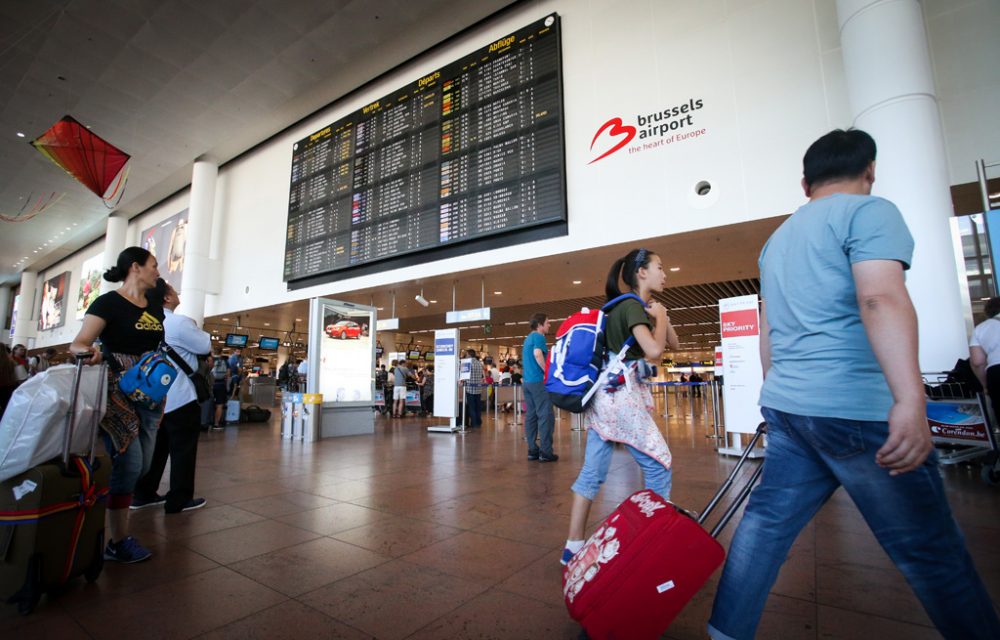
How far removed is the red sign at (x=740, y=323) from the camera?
5.55 meters

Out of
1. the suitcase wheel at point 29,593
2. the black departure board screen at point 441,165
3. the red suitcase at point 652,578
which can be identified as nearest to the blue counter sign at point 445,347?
the black departure board screen at point 441,165

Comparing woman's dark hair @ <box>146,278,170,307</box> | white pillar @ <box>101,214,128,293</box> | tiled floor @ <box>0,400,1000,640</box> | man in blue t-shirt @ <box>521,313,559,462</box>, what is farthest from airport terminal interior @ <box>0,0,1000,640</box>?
white pillar @ <box>101,214,128,293</box>

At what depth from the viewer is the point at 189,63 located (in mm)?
10172

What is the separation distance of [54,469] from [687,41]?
815 cm

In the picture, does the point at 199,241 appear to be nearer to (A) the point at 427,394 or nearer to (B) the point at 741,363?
(A) the point at 427,394

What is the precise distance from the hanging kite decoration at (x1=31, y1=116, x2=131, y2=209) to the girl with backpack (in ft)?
36.9

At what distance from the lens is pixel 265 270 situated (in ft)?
41.4

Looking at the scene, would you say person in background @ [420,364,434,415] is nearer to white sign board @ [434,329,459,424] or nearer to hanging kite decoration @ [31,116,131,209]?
white sign board @ [434,329,459,424]

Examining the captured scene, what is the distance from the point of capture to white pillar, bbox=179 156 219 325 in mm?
13508

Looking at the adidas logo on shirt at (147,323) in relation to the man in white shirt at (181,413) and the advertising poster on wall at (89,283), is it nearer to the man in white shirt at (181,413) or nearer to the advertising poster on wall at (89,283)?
the man in white shirt at (181,413)

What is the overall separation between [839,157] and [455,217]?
756cm

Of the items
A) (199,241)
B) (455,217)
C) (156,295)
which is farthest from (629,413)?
(199,241)

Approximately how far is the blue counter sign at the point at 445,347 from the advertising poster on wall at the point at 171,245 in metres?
9.92

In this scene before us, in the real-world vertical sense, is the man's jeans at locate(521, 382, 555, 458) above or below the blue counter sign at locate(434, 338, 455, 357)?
below
